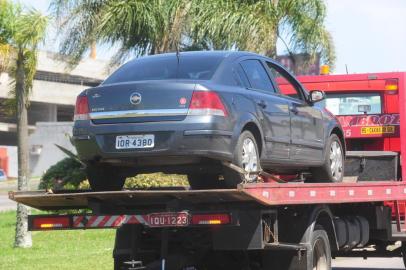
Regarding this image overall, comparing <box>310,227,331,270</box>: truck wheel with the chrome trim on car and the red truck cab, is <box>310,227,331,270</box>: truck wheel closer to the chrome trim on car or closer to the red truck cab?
the chrome trim on car

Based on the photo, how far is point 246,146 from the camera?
321 inches

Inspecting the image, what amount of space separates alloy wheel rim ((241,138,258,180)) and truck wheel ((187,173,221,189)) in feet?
3.20

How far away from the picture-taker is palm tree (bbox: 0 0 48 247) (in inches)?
578

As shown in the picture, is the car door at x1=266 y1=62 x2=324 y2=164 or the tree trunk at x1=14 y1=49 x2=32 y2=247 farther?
the tree trunk at x1=14 y1=49 x2=32 y2=247

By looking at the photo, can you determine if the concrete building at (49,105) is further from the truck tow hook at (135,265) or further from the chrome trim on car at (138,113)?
the chrome trim on car at (138,113)

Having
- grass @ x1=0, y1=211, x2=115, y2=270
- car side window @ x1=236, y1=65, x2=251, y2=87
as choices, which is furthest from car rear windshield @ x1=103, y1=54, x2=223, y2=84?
grass @ x1=0, y1=211, x2=115, y2=270

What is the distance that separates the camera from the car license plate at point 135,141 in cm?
773

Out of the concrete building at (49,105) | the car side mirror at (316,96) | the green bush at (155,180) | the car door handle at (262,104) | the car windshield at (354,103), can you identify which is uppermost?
the concrete building at (49,105)

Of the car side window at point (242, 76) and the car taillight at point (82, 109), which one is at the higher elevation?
the car side window at point (242, 76)

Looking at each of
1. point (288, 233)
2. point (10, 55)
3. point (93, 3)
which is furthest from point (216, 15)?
point (288, 233)

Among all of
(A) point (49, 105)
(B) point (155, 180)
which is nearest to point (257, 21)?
(B) point (155, 180)

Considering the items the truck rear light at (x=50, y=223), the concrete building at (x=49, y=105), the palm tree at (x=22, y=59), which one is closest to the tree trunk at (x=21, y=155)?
the palm tree at (x=22, y=59)

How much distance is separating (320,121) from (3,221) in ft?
44.1

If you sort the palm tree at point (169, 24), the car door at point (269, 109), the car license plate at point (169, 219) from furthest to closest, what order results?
1. the palm tree at point (169, 24)
2. the car door at point (269, 109)
3. the car license plate at point (169, 219)
